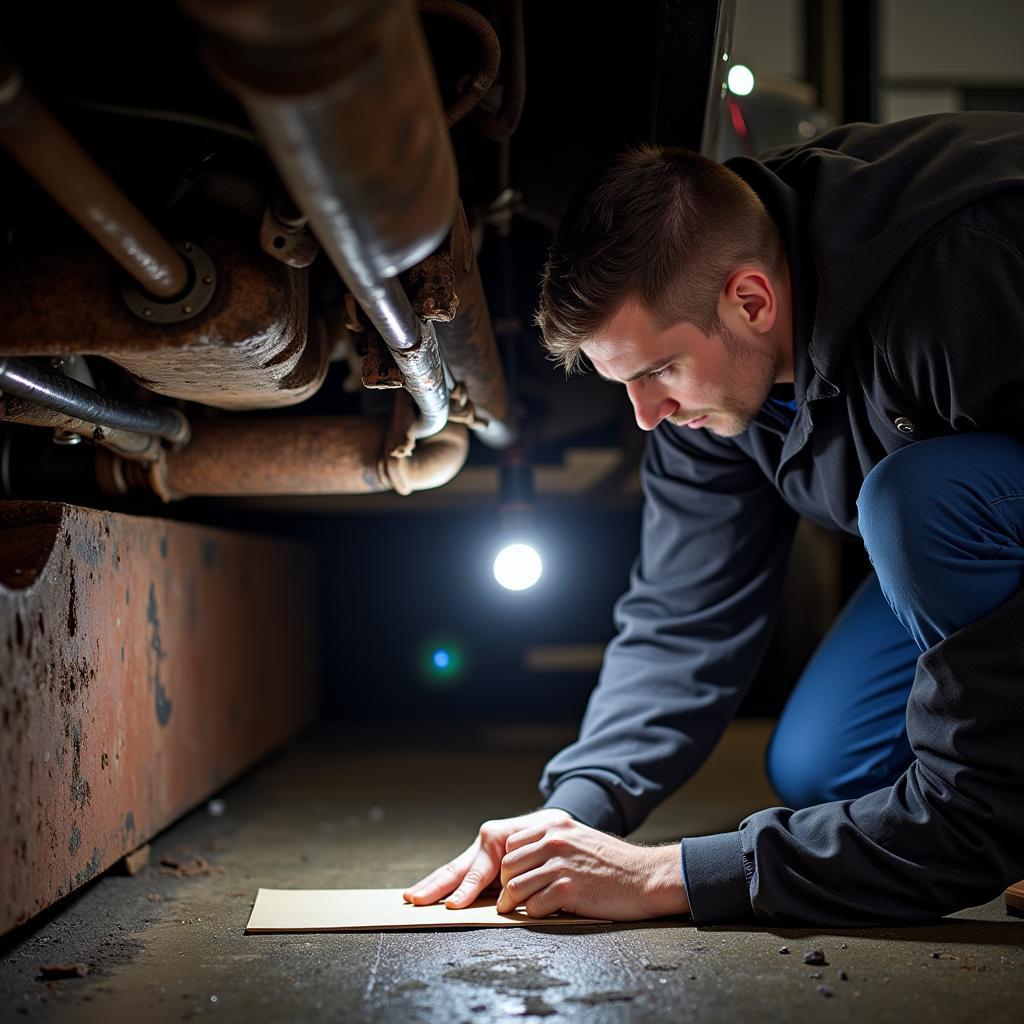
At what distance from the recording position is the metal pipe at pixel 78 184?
652mm

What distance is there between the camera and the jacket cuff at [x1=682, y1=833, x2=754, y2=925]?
3.15ft

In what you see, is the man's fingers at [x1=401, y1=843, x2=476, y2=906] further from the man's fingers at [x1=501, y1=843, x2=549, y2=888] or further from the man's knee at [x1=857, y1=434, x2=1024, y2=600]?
the man's knee at [x1=857, y1=434, x2=1024, y2=600]

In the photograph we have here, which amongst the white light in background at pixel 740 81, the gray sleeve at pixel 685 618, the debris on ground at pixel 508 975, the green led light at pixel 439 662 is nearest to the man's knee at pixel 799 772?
the gray sleeve at pixel 685 618

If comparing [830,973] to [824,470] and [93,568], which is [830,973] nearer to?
[824,470]

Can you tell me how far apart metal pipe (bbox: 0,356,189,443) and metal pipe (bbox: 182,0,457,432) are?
376 mm

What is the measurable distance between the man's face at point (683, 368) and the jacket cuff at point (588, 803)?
1.41ft

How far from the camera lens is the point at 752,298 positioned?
1138mm

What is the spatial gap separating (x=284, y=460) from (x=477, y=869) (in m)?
0.66

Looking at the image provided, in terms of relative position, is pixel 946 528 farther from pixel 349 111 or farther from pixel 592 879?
pixel 349 111

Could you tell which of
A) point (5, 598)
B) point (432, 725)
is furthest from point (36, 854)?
point (432, 725)

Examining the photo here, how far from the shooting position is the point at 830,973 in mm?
845

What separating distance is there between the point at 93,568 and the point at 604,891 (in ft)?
2.07

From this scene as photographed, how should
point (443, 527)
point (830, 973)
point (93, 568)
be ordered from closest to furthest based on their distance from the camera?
point (830, 973) → point (93, 568) → point (443, 527)

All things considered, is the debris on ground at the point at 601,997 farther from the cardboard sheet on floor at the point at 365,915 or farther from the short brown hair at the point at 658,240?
the short brown hair at the point at 658,240
